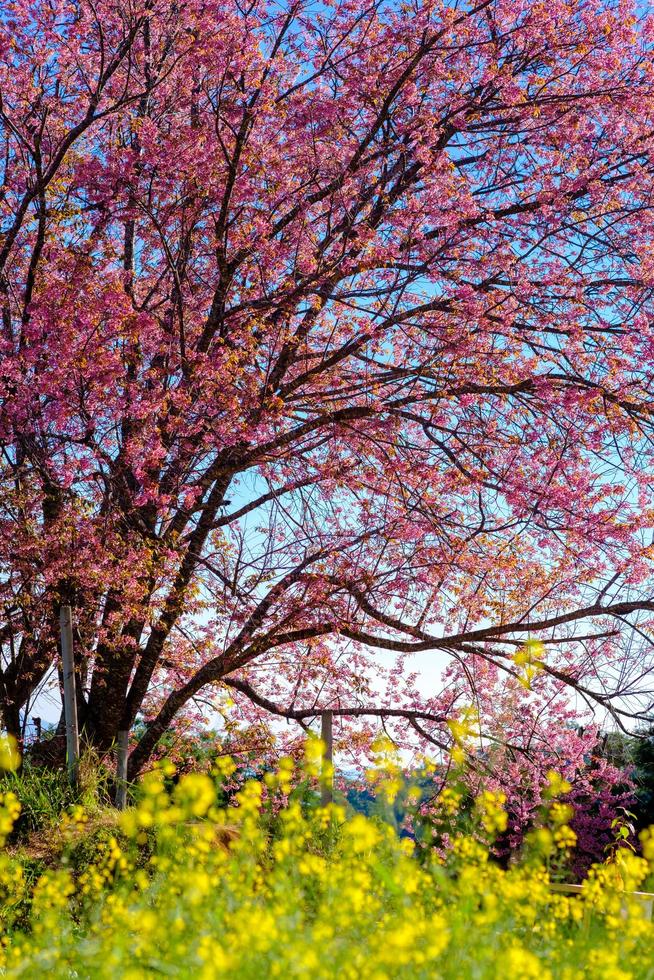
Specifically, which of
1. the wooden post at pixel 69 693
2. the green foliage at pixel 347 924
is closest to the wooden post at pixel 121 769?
the wooden post at pixel 69 693

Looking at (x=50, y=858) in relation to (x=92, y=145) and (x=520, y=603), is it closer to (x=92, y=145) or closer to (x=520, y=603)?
(x=520, y=603)

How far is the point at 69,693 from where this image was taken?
28.5ft

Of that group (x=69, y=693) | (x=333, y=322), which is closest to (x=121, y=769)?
(x=69, y=693)

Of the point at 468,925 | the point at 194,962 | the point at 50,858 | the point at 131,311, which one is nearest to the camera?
the point at 194,962

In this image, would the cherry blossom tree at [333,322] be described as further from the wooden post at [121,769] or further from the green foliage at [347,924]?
the green foliage at [347,924]

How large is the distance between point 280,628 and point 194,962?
244 inches

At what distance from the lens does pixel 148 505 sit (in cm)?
918

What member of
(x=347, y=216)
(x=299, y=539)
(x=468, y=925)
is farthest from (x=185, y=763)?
(x=468, y=925)

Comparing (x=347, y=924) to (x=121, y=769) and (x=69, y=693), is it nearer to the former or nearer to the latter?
(x=69, y=693)

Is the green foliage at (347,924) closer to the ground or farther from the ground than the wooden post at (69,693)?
closer to the ground

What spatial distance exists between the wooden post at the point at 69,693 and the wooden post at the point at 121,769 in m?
0.44

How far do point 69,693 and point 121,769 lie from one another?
910 millimetres

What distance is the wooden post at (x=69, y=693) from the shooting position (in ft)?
27.9

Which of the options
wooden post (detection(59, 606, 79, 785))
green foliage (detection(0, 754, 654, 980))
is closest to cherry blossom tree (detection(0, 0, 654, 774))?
wooden post (detection(59, 606, 79, 785))
